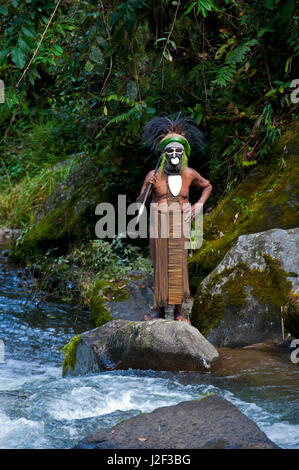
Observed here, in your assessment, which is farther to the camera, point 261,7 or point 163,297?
point 261,7

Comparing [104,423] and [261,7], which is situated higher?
[261,7]

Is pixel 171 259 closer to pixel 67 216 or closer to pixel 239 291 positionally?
pixel 239 291

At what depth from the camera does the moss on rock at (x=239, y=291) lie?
5.12m

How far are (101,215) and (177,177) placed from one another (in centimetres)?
387

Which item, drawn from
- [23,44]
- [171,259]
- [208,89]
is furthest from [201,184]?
[208,89]

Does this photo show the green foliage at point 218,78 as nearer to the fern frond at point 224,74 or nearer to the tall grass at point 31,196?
the fern frond at point 224,74

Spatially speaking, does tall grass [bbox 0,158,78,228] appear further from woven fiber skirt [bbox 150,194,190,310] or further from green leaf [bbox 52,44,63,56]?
green leaf [bbox 52,44,63,56]

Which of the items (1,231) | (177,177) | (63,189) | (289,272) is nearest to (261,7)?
(177,177)

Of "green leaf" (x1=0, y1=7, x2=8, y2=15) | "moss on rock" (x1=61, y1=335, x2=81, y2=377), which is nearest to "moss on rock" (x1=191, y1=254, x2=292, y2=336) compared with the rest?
"moss on rock" (x1=61, y1=335, x2=81, y2=377)

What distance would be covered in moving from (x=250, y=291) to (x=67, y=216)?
4516 mm

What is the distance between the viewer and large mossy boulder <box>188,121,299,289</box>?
609cm

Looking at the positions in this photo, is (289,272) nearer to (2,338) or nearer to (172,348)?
(172,348)

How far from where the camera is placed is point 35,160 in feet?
44.5

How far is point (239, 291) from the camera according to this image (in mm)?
5250
